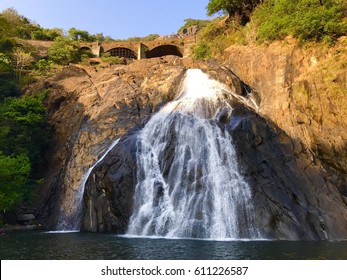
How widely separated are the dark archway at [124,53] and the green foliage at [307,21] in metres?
30.2

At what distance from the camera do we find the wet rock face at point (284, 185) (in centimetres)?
1778

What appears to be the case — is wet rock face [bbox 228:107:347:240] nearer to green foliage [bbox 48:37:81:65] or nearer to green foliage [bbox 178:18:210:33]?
green foliage [bbox 48:37:81:65]

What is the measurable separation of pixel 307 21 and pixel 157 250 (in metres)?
22.0

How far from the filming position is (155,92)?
95.8 feet

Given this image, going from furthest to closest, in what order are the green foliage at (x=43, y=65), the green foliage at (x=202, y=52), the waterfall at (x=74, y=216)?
the green foliage at (x=43, y=65) < the green foliage at (x=202, y=52) < the waterfall at (x=74, y=216)

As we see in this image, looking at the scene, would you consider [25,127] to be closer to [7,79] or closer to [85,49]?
[7,79]

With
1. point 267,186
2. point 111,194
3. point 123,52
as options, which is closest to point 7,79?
point 123,52

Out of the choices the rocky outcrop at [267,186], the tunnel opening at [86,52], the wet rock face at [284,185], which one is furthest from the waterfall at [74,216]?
the tunnel opening at [86,52]

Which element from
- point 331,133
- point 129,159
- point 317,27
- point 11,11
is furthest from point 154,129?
point 11,11

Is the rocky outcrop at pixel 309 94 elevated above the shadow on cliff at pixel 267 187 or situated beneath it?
elevated above

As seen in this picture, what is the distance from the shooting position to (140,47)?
184ft

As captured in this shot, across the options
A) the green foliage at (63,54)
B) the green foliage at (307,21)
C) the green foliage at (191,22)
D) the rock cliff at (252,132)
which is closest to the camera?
the rock cliff at (252,132)

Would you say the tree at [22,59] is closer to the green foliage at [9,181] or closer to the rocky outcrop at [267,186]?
the green foliage at [9,181]

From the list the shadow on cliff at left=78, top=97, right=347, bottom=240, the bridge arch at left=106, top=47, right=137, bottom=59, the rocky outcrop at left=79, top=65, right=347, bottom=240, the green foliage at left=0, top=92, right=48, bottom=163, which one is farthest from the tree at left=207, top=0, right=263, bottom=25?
the bridge arch at left=106, top=47, right=137, bottom=59
